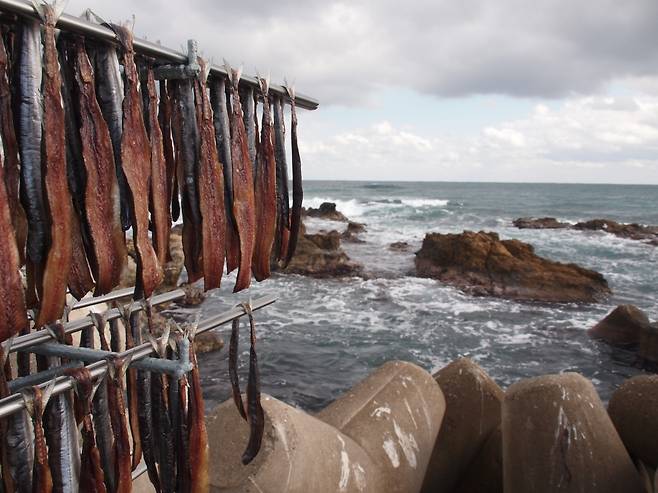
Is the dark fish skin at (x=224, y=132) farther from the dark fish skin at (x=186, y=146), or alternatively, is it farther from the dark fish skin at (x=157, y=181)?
the dark fish skin at (x=157, y=181)

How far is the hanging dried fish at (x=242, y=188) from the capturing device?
2270 millimetres

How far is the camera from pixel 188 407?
2172 millimetres

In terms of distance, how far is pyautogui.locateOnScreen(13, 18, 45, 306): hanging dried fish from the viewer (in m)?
1.55

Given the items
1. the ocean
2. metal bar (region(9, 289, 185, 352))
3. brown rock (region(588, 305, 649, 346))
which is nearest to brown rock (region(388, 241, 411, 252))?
the ocean

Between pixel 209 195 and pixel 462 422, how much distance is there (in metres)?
5.20

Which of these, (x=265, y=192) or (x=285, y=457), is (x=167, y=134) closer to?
(x=265, y=192)

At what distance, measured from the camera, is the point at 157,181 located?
1990 millimetres

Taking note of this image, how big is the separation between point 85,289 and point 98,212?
12.2 inches

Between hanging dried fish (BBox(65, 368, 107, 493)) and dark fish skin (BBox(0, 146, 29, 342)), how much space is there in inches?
11.7

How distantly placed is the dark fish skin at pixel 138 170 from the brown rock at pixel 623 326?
1383 centimetres

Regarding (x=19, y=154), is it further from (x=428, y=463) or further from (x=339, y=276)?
(x=339, y=276)

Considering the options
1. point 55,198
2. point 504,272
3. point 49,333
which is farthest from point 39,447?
point 504,272

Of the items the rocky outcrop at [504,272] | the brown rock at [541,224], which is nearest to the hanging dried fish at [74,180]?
the rocky outcrop at [504,272]

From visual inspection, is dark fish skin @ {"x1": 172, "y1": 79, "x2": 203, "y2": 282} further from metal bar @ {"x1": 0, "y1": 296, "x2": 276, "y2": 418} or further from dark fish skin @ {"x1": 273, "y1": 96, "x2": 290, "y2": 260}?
dark fish skin @ {"x1": 273, "y1": 96, "x2": 290, "y2": 260}
